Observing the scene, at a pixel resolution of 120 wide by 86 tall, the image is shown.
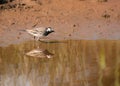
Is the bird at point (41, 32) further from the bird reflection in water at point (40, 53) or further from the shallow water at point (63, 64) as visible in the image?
the bird reflection in water at point (40, 53)

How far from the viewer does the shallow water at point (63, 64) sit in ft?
27.6

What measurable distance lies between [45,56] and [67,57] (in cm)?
49

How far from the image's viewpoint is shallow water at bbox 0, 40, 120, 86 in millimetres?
8414

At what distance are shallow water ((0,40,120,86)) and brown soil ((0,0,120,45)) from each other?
687mm

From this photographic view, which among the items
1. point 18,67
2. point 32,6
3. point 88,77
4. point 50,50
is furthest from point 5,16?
point 88,77

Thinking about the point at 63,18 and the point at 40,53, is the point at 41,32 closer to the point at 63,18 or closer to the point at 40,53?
the point at 40,53

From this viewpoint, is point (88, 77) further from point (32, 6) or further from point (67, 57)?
point (32, 6)

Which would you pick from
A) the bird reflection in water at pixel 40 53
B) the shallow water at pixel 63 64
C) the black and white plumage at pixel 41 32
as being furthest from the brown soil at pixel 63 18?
the bird reflection in water at pixel 40 53

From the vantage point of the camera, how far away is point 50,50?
33.9 feet

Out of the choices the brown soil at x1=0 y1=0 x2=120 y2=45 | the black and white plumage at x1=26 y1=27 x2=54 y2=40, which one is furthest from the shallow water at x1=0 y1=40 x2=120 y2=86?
the brown soil at x1=0 y1=0 x2=120 y2=45

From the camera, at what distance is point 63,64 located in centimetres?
933

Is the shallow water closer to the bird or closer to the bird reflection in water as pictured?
the bird reflection in water

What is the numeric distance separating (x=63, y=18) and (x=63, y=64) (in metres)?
3.87

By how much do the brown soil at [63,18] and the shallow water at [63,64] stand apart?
0.69 meters
